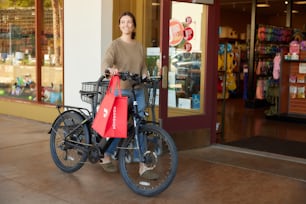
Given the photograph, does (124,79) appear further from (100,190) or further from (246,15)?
(246,15)

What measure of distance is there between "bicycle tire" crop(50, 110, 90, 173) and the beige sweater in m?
0.66

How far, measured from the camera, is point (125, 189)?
4.38m

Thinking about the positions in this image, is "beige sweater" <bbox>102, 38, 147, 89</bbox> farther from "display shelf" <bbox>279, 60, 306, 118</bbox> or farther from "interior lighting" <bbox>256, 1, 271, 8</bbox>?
"interior lighting" <bbox>256, 1, 271, 8</bbox>

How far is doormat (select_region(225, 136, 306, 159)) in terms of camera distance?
6.29 meters

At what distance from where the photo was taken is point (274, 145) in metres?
6.77

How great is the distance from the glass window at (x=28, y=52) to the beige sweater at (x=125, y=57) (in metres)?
3.29

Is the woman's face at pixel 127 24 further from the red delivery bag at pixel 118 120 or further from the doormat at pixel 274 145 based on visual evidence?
the doormat at pixel 274 145

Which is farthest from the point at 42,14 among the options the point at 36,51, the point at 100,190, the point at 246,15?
the point at 246,15

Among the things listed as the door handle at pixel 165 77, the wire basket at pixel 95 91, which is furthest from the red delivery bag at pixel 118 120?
the door handle at pixel 165 77

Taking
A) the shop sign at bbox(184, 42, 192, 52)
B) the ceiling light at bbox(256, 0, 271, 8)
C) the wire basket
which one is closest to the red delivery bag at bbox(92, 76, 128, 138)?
→ the wire basket

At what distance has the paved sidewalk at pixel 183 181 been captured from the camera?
13.5 feet

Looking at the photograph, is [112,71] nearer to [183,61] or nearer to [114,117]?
[114,117]

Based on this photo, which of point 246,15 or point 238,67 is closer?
point 238,67

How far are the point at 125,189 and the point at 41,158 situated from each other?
1.59 metres
